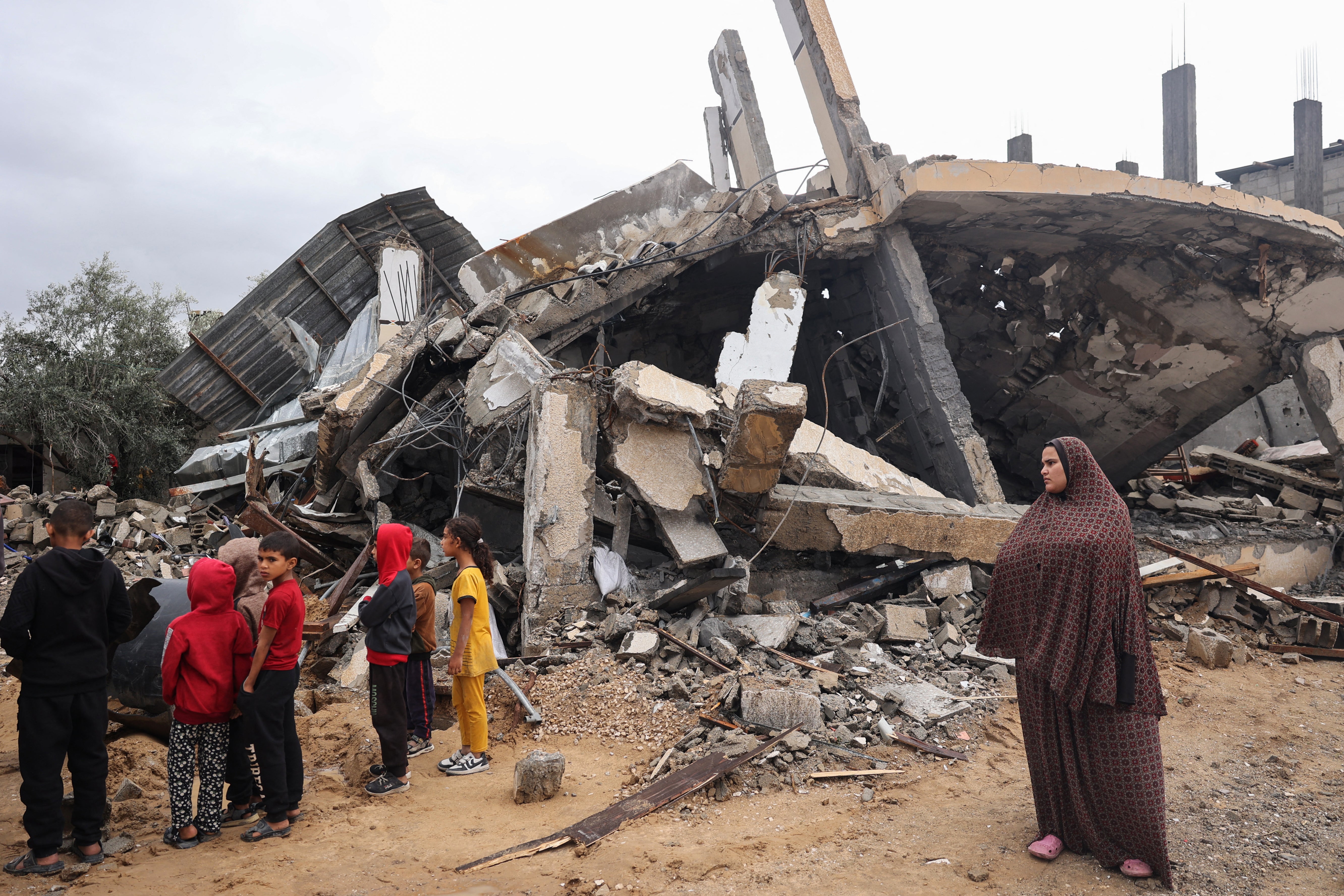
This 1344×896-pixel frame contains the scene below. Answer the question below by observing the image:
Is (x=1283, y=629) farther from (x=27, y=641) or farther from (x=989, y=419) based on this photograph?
(x=27, y=641)

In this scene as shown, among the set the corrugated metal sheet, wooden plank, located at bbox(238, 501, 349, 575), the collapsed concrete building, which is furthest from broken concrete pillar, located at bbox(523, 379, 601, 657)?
the corrugated metal sheet

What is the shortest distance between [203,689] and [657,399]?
3742mm

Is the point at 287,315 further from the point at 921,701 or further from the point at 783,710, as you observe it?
the point at 921,701

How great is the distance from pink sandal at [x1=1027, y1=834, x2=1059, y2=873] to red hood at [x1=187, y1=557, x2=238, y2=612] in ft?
11.2

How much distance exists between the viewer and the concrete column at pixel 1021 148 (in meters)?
27.9

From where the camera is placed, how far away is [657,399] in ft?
20.4

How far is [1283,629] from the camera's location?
6855 mm

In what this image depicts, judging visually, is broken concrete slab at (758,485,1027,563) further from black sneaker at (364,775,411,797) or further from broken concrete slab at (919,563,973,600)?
black sneaker at (364,775,411,797)

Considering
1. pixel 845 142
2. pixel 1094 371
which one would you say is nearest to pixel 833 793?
pixel 845 142

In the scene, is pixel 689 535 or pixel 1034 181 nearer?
pixel 689 535

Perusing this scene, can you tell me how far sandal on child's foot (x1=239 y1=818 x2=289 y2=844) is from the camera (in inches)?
129

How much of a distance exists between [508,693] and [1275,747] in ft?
15.1

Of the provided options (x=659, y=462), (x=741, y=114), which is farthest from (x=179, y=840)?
(x=741, y=114)

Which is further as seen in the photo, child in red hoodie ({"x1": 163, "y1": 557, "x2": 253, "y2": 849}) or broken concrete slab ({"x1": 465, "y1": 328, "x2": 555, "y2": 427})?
→ broken concrete slab ({"x1": 465, "y1": 328, "x2": 555, "y2": 427})
